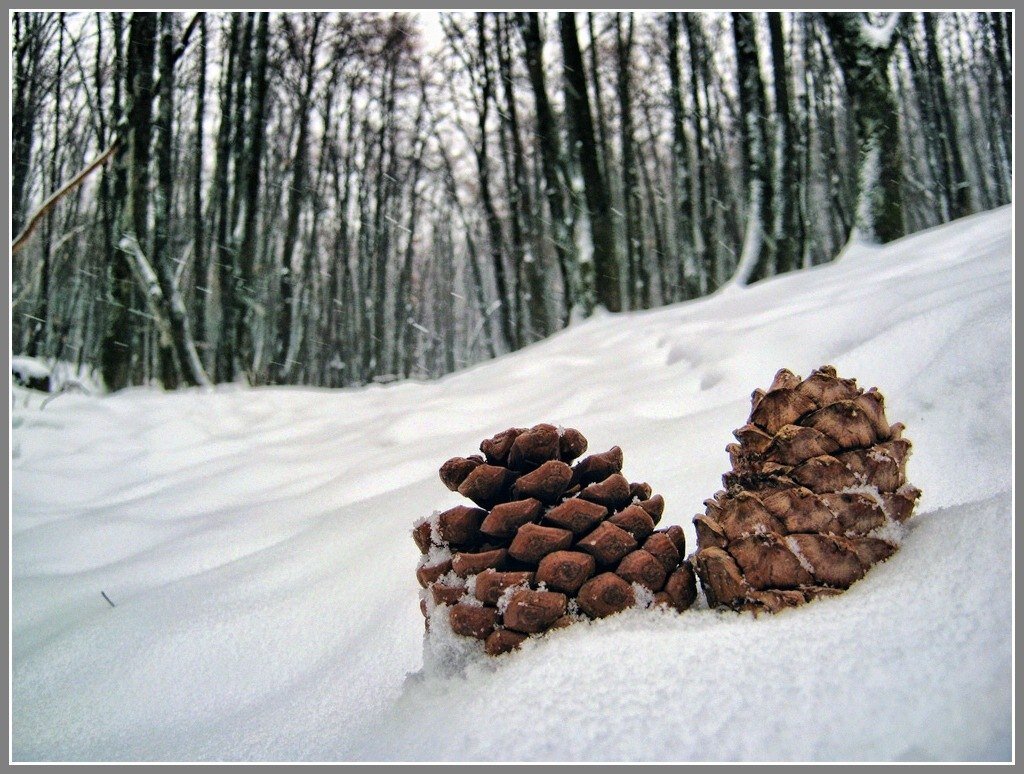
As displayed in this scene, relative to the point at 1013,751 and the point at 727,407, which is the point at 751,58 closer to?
the point at 727,407

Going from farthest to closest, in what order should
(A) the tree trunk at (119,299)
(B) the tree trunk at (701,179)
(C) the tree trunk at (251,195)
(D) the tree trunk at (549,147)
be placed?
(B) the tree trunk at (701,179) < (C) the tree trunk at (251,195) < (D) the tree trunk at (549,147) < (A) the tree trunk at (119,299)

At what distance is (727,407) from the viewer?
66.2 inches

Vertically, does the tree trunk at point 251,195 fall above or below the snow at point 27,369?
above

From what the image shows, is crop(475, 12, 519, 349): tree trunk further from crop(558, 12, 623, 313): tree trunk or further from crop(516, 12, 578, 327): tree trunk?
crop(558, 12, 623, 313): tree trunk

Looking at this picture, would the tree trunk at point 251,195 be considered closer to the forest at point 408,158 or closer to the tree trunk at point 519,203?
the forest at point 408,158

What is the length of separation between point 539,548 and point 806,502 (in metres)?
0.35

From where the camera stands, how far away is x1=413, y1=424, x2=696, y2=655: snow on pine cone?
775 millimetres

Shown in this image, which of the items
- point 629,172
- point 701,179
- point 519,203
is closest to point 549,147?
point 519,203

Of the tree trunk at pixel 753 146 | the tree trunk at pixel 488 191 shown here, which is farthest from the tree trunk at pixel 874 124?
the tree trunk at pixel 488 191

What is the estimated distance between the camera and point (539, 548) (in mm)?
778

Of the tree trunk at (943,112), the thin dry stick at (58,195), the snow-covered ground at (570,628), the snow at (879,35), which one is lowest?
the snow-covered ground at (570,628)

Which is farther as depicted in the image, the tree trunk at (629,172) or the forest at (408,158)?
the tree trunk at (629,172)

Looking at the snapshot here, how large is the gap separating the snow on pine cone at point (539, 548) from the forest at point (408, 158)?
1247mm

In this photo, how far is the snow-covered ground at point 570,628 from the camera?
57cm
